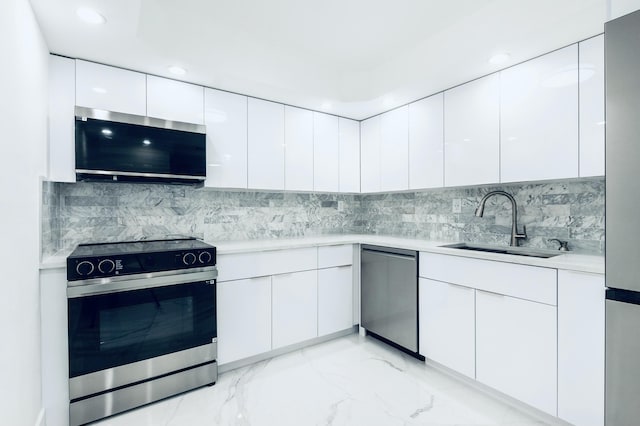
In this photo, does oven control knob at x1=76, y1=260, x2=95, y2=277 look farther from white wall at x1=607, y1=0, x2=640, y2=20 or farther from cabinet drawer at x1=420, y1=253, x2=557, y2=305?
white wall at x1=607, y1=0, x2=640, y2=20

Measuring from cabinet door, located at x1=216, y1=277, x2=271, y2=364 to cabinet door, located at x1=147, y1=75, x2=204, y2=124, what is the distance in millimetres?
1300

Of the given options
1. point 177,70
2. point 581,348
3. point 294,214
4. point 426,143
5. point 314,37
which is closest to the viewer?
point 581,348

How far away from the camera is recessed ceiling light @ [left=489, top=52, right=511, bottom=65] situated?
6.50ft

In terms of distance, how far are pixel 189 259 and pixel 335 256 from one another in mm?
1285

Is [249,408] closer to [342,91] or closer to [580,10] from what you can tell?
[342,91]

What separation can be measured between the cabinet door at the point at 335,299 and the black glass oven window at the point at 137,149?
1.39 m

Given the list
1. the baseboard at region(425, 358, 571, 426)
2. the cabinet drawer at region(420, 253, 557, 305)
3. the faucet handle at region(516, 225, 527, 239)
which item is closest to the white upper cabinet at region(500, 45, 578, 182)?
the faucet handle at region(516, 225, 527, 239)

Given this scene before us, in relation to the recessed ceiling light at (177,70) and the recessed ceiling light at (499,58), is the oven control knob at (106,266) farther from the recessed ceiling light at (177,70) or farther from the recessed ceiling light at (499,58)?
the recessed ceiling light at (499,58)

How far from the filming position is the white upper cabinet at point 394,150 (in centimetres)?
289

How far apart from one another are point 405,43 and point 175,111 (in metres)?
1.83

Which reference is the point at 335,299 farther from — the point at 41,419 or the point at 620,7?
the point at 620,7

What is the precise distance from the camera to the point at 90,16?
5.29 feet

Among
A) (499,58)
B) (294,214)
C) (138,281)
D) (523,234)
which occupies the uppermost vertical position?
(499,58)

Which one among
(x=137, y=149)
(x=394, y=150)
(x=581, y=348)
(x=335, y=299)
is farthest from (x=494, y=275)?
(x=137, y=149)
